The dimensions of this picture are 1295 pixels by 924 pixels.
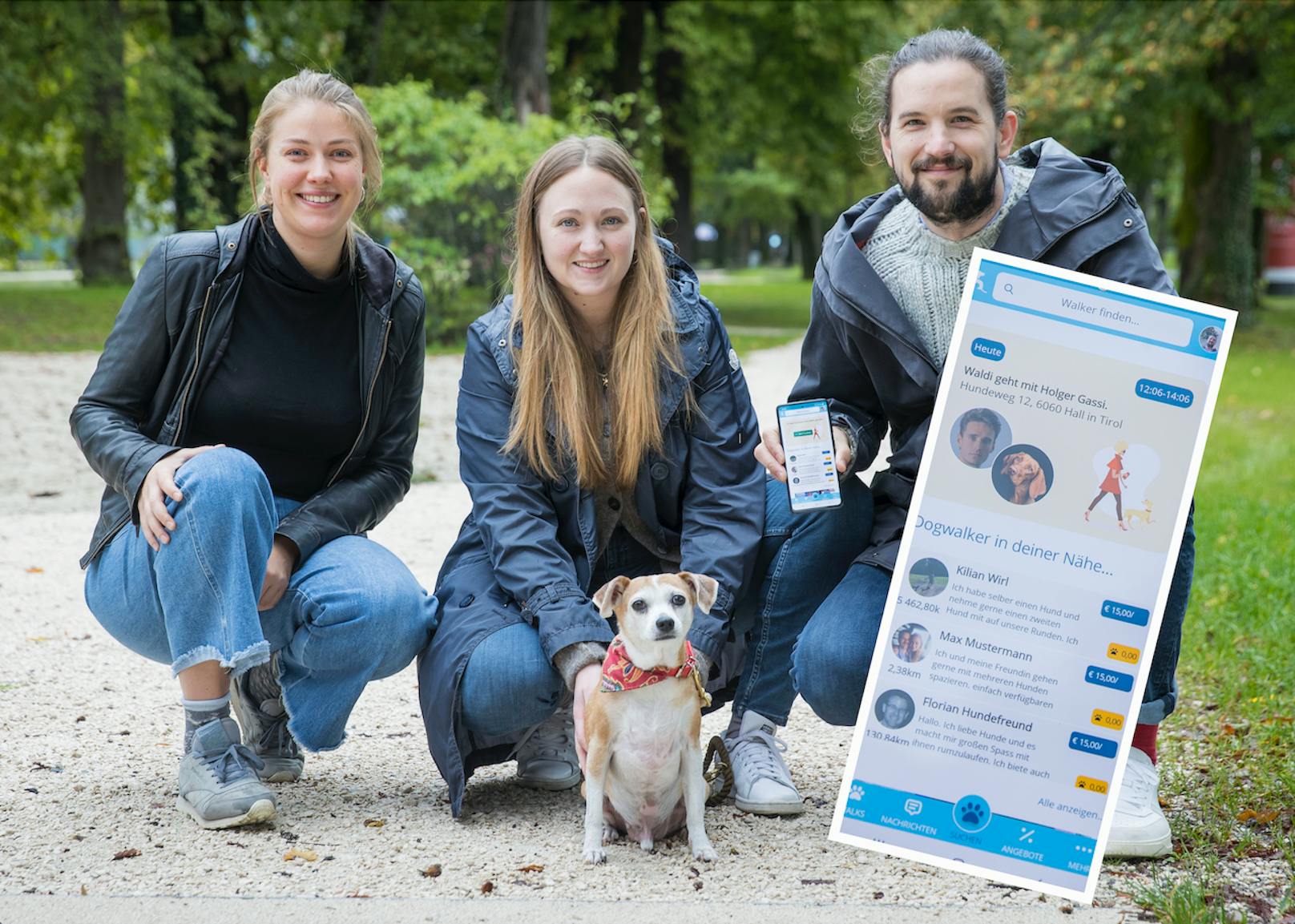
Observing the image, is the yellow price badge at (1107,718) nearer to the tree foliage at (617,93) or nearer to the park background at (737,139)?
the park background at (737,139)

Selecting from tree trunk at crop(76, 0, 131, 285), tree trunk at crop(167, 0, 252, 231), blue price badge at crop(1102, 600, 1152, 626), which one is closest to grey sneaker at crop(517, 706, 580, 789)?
blue price badge at crop(1102, 600, 1152, 626)

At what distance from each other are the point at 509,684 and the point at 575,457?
2.11 feet

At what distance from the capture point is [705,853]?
10.7 ft

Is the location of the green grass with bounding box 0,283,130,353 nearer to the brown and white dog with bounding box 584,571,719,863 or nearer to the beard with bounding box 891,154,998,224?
the brown and white dog with bounding box 584,571,719,863

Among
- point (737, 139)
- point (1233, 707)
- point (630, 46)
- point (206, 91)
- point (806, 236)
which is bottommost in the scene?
point (1233, 707)

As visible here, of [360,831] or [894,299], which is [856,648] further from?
[360,831]

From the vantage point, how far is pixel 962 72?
3.38 metres

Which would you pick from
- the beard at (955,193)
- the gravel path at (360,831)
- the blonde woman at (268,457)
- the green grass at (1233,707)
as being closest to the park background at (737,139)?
the green grass at (1233,707)

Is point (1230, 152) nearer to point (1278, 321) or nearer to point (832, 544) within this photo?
point (1278, 321)

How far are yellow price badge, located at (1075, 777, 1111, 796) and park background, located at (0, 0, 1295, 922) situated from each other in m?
0.26

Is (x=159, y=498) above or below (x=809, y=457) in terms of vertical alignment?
below

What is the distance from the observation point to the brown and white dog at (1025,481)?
2.95 meters

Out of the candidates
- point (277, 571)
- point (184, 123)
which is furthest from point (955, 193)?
point (184, 123)

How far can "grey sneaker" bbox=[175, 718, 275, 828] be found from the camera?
3.40 metres
